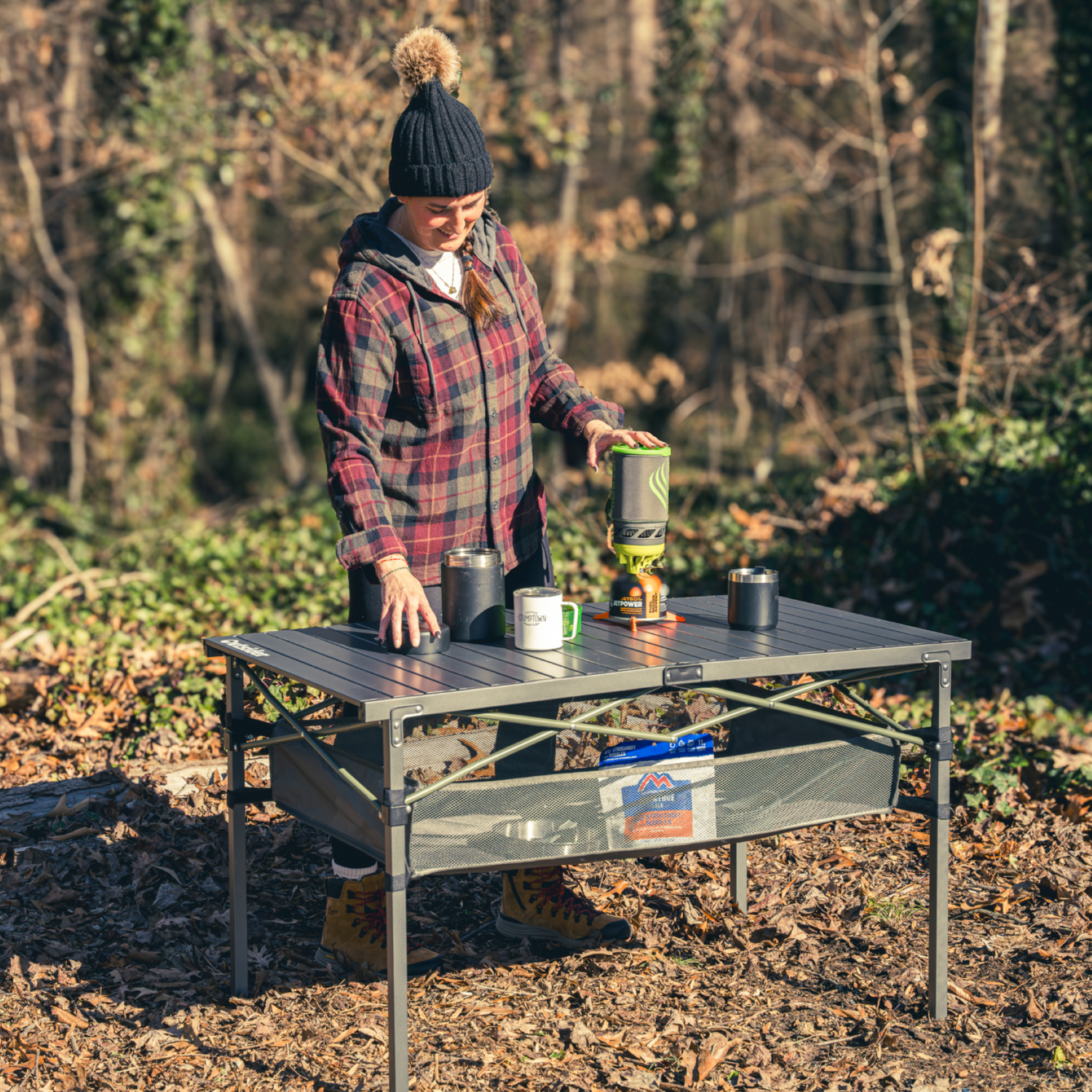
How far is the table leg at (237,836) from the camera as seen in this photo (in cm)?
334

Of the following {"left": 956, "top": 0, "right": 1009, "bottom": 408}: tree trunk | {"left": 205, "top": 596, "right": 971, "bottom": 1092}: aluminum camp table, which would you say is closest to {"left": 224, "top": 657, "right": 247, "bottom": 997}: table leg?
{"left": 205, "top": 596, "right": 971, "bottom": 1092}: aluminum camp table

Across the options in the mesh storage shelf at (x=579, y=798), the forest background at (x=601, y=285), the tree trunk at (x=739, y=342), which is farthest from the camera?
the tree trunk at (x=739, y=342)

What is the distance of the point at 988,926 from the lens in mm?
3959

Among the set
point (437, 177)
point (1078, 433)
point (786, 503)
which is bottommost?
point (786, 503)

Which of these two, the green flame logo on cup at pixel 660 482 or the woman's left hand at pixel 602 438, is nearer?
the green flame logo on cup at pixel 660 482

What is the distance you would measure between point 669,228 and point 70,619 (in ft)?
29.7

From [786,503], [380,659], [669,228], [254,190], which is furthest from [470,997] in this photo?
[669,228]

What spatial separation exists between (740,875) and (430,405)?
1782mm

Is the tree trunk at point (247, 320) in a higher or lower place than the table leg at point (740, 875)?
higher

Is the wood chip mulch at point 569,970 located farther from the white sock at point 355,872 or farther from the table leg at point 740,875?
the white sock at point 355,872

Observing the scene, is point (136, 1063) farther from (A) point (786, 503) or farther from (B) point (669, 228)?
(B) point (669, 228)

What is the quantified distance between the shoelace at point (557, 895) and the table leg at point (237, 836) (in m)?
0.83

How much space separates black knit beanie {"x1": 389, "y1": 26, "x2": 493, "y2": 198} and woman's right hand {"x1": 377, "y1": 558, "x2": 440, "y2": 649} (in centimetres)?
94

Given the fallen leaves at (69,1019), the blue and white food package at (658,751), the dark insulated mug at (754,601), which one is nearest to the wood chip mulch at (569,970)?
the fallen leaves at (69,1019)
